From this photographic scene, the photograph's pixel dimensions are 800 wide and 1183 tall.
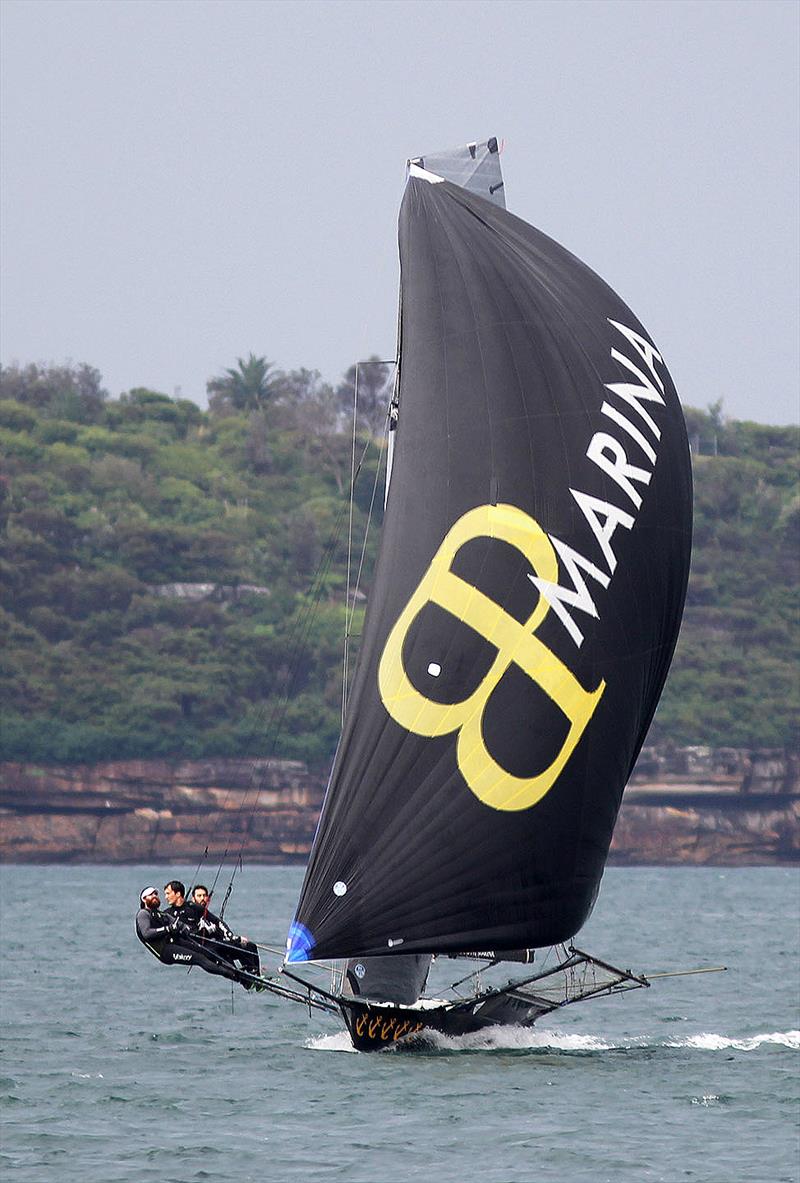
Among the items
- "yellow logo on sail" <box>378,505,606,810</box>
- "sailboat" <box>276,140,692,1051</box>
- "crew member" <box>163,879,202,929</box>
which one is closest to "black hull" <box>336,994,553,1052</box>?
"sailboat" <box>276,140,692,1051</box>

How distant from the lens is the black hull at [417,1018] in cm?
2197

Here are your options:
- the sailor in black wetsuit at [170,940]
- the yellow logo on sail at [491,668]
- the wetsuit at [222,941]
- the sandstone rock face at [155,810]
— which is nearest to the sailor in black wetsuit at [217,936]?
the wetsuit at [222,941]

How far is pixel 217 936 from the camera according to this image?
21.6 metres

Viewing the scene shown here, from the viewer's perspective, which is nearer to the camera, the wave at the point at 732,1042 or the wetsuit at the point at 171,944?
the wetsuit at the point at 171,944

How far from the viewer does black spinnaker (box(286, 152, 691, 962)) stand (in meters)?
21.4

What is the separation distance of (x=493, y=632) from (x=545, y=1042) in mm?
5333

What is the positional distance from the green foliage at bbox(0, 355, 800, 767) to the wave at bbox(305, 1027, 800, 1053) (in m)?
65.7

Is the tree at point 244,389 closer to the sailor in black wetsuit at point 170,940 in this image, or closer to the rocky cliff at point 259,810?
the rocky cliff at point 259,810

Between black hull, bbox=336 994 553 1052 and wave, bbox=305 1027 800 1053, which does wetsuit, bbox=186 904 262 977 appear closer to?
black hull, bbox=336 994 553 1052

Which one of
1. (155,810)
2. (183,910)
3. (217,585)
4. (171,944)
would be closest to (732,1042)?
(183,910)

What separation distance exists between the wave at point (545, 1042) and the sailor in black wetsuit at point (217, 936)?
173cm

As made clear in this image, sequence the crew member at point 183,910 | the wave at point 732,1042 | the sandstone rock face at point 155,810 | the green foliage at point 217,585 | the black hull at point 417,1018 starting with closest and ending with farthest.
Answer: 1. the crew member at point 183,910
2. the black hull at point 417,1018
3. the wave at point 732,1042
4. the sandstone rock face at point 155,810
5. the green foliage at point 217,585

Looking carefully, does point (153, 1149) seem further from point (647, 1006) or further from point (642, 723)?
point (647, 1006)

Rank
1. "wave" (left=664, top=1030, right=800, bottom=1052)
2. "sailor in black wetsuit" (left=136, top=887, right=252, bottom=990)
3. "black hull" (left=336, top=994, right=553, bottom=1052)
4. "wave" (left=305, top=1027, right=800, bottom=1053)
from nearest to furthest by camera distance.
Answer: "sailor in black wetsuit" (left=136, top=887, right=252, bottom=990)
"black hull" (left=336, top=994, right=553, bottom=1052)
"wave" (left=305, top=1027, right=800, bottom=1053)
"wave" (left=664, top=1030, right=800, bottom=1052)
